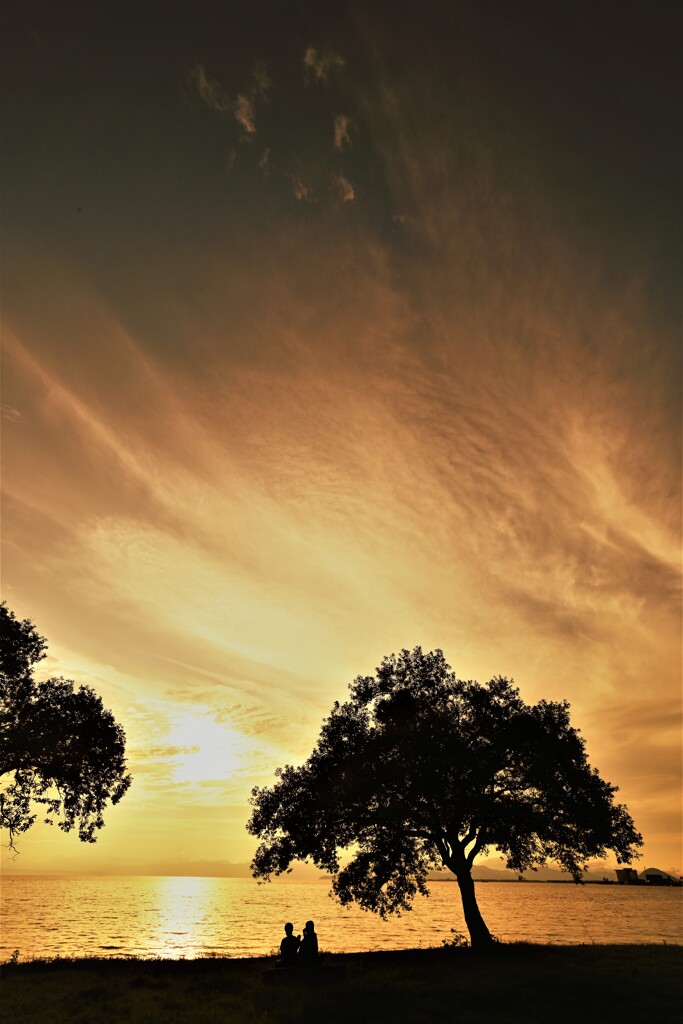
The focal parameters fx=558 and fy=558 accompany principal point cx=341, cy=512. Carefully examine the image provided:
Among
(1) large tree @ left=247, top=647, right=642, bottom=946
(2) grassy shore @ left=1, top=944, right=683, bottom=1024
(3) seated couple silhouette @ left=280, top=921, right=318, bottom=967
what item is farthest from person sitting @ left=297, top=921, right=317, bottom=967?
(1) large tree @ left=247, top=647, right=642, bottom=946

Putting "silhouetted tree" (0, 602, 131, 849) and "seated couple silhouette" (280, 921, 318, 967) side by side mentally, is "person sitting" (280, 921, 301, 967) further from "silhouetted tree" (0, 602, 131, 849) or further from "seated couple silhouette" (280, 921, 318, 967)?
"silhouetted tree" (0, 602, 131, 849)

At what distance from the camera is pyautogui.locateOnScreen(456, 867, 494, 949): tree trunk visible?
32844 millimetres

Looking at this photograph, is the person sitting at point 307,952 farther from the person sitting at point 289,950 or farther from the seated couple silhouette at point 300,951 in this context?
the person sitting at point 289,950

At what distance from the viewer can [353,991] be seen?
22.8m

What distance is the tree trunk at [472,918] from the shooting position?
32844mm

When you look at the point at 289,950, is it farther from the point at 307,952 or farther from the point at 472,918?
the point at 472,918

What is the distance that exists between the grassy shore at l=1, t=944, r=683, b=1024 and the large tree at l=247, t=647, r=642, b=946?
6039mm

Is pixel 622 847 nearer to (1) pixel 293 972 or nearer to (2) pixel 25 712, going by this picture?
(1) pixel 293 972

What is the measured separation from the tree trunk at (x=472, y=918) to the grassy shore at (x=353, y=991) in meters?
3.46

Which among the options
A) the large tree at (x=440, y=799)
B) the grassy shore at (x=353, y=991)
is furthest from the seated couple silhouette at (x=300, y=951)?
the large tree at (x=440, y=799)

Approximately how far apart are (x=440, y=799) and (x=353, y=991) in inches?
502

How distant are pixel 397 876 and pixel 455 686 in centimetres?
1247

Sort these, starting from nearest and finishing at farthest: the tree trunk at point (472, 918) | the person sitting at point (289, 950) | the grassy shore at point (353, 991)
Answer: the grassy shore at point (353, 991), the person sitting at point (289, 950), the tree trunk at point (472, 918)

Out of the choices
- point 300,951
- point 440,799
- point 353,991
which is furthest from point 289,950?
point 440,799
